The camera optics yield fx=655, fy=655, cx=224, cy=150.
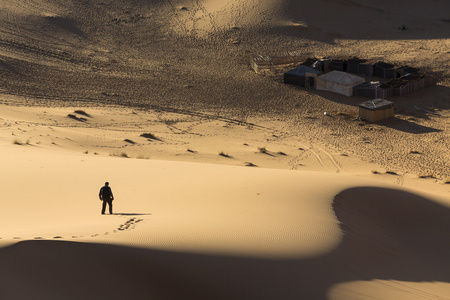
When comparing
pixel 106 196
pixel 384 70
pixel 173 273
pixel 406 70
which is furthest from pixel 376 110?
pixel 173 273

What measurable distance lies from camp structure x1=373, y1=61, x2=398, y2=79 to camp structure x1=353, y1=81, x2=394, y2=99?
2432 millimetres

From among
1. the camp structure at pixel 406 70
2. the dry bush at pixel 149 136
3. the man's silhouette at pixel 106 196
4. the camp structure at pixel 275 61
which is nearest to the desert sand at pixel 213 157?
the dry bush at pixel 149 136

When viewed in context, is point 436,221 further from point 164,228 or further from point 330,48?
point 330,48

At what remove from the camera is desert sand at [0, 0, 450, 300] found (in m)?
10.1

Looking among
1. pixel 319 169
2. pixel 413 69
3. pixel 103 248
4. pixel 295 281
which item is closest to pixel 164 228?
pixel 103 248

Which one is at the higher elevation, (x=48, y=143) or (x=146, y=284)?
(x=48, y=143)

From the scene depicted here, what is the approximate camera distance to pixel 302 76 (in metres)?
34.7

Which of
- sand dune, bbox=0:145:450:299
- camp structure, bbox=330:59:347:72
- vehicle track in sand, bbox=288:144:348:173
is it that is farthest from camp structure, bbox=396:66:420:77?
sand dune, bbox=0:145:450:299

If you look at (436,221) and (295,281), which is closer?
(295,281)

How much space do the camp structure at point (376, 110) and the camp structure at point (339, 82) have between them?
9.38 feet

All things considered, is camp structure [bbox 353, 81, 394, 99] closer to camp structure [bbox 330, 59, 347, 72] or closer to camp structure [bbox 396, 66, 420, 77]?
camp structure [bbox 396, 66, 420, 77]

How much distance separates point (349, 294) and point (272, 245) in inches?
62.0

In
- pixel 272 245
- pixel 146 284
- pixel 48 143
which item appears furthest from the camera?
pixel 48 143

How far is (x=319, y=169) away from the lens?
76.9ft
